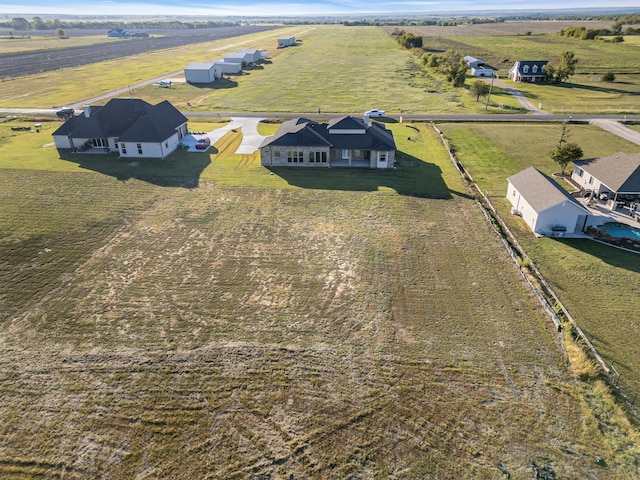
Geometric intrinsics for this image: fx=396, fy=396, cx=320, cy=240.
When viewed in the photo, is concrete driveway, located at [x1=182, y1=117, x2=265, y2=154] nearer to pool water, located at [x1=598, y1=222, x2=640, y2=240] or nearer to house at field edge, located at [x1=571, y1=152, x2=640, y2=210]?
house at field edge, located at [x1=571, y1=152, x2=640, y2=210]

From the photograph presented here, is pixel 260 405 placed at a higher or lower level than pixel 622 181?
lower

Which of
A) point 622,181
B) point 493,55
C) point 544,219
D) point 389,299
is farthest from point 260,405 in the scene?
point 493,55

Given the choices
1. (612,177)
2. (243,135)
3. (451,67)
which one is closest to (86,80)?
(243,135)

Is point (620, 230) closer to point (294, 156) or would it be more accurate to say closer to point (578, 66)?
point (294, 156)

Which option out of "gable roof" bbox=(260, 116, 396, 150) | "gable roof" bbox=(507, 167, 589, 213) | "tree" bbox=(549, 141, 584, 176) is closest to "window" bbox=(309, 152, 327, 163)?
"gable roof" bbox=(260, 116, 396, 150)

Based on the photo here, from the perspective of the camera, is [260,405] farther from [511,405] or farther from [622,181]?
[622,181]

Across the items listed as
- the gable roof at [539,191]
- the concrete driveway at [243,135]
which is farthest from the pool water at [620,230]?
the concrete driveway at [243,135]
